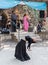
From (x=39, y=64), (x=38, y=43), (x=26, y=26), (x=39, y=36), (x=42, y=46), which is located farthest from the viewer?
(x=26, y=26)

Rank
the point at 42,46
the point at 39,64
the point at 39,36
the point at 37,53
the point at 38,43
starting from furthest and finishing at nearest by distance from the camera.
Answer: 1. the point at 39,36
2. the point at 38,43
3. the point at 42,46
4. the point at 37,53
5. the point at 39,64

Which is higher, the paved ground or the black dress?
the black dress

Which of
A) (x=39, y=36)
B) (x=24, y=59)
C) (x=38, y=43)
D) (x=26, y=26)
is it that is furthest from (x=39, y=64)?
(x=26, y=26)

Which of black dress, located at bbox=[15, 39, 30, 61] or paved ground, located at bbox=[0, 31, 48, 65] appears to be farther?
black dress, located at bbox=[15, 39, 30, 61]

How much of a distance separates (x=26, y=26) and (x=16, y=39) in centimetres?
228

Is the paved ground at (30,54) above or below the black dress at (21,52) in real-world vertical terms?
below

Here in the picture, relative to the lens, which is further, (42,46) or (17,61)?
(42,46)

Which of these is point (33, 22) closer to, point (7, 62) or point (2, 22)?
point (2, 22)

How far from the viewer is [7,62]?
10.1 m

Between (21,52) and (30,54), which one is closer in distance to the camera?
(21,52)

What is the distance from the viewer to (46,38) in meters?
16.1

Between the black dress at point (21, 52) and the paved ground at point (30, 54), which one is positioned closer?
the paved ground at point (30, 54)

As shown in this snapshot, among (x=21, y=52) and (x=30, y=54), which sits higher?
(x=21, y=52)

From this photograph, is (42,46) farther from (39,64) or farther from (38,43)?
(39,64)
